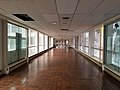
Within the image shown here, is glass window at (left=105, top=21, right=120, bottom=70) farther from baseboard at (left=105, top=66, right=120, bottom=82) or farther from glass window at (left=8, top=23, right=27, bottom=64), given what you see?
glass window at (left=8, top=23, right=27, bottom=64)

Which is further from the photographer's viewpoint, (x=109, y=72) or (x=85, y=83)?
(x=109, y=72)

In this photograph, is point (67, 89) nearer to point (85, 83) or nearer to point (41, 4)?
point (85, 83)

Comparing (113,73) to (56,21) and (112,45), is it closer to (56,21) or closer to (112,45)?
(112,45)

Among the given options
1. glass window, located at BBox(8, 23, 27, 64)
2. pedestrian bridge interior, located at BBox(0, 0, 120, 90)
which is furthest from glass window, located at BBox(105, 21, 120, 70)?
glass window, located at BBox(8, 23, 27, 64)

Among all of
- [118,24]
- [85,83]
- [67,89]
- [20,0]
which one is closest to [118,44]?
[118,24]

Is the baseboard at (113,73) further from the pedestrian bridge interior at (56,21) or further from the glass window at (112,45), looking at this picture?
the glass window at (112,45)

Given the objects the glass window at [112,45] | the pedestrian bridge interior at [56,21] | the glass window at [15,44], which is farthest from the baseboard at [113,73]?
the glass window at [15,44]

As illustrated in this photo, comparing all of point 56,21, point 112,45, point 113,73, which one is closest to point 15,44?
point 56,21

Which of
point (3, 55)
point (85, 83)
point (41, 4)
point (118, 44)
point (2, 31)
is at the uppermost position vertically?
point (41, 4)

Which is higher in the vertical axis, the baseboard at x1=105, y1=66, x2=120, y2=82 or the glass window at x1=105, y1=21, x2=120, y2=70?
the glass window at x1=105, y1=21, x2=120, y2=70

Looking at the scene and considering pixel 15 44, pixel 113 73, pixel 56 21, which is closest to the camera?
pixel 113 73

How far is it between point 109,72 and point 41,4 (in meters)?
4.19

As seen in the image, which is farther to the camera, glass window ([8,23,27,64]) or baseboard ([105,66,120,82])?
glass window ([8,23,27,64])

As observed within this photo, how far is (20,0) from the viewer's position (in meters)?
3.69
